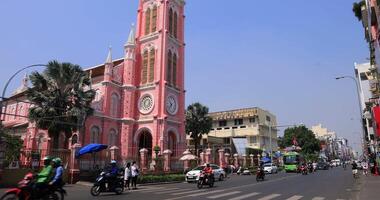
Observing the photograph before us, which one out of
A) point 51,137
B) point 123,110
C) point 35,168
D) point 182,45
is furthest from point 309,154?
point 35,168

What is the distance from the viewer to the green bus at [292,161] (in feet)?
152

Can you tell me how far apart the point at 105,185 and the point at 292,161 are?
123ft

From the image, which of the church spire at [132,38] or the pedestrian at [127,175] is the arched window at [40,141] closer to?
the church spire at [132,38]

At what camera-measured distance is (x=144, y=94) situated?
146ft

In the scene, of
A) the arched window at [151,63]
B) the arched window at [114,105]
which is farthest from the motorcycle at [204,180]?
the arched window at [151,63]

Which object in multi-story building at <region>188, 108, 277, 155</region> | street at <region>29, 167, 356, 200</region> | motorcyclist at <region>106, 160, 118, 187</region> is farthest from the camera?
multi-story building at <region>188, 108, 277, 155</region>

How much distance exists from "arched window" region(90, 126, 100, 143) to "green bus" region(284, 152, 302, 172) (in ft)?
86.2

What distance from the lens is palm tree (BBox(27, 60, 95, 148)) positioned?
28.0 meters

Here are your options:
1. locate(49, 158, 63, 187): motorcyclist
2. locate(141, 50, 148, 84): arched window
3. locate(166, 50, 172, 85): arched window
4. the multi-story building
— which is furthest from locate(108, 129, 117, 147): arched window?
locate(49, 158, 63, 187): motorcyclist

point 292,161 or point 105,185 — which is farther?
point 292,161

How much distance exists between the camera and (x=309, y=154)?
81.9 meters

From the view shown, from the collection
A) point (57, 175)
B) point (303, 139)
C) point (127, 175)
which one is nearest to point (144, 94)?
point (127, 175)

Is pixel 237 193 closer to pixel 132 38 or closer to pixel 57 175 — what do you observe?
pixel 57 175

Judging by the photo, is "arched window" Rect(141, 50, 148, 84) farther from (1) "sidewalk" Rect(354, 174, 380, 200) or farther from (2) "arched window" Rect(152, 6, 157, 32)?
(1) "sidewalk" Rect(354, 174, 380, 200)
